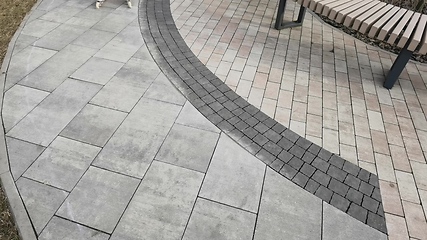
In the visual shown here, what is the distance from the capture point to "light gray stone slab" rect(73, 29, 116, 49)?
4.87m

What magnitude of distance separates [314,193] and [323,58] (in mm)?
2833

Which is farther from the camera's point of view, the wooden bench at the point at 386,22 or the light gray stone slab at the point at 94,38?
the light gray stone slab at the point at 94,38

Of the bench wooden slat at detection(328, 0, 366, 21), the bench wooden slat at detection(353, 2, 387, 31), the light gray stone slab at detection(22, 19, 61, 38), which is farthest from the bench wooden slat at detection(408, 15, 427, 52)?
the light gray stone slab at detection(22, 19, 61, 38)

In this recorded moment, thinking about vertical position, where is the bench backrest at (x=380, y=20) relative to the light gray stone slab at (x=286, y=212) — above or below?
above

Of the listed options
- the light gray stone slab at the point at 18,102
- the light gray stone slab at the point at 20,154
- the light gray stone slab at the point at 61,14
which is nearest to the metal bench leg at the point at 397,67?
the light gray stone slab at the point at 20,154

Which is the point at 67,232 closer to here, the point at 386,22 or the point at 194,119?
the point at 194,119

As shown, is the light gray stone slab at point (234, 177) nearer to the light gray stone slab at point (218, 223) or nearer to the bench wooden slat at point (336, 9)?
the light gray stone slab at point (218, 223)

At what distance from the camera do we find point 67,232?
2.54 m

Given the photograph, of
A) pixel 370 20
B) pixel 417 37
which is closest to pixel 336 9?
pixel 370 20

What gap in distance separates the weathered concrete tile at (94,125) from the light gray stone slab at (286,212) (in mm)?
1859

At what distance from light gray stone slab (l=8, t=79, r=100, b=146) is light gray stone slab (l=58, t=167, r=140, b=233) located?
0.77 m

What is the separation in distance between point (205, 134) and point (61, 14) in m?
4.08

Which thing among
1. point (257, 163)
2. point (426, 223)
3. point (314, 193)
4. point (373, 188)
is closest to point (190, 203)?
point (257, 163)

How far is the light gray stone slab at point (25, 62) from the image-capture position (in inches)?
161
